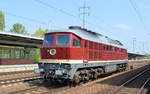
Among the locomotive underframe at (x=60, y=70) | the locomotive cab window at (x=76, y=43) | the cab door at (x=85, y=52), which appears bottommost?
the locomotive underframe at (x=60, y=70)

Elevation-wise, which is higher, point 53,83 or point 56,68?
point 56,68

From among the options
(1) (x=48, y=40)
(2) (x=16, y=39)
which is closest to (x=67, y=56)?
(1) (x=48, y=40)

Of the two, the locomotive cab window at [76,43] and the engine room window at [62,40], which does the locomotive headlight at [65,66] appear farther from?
the locomotive cab window at [76,43]

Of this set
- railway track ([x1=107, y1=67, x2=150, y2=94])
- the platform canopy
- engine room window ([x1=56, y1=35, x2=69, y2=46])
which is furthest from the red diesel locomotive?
the platform canopy

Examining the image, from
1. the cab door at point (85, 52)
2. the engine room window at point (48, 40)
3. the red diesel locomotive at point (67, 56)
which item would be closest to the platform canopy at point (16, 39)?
the engine room window at point (48, 40)

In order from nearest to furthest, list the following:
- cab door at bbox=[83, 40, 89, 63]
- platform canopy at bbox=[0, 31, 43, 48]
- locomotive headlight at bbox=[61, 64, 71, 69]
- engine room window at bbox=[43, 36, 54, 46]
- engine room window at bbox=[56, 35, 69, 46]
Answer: locomotive headlight at bbox=[61, 64, 71, 69]
engine room window at bbox=[56, 35, 69, 46]
engine room window at bbox=[43, 36, 54, 46]
cab door at bbox=[83, 40, 89, 63]
platform canopy at bbox=[0, 31, 43, 48]

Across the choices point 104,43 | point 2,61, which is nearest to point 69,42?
point 104,43

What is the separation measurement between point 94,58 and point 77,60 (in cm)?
338

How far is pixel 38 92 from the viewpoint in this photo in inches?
534

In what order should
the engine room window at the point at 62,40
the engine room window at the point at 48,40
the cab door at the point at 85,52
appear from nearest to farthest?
the engine room window at the point at 62,40
the engine room window at the point at 48,40
the cab door at the point at 85,52

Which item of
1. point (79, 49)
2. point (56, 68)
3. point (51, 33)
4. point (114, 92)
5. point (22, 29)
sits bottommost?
point (114, 92)

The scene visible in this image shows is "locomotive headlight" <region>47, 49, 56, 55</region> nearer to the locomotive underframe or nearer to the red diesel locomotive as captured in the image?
the red diesel locomotive

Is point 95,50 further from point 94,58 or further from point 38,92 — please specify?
point 38,92

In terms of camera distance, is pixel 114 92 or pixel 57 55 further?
pixel 57 55
